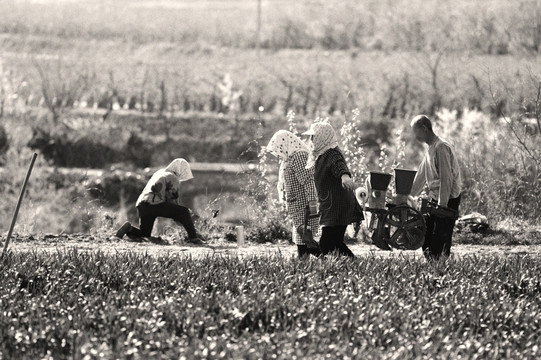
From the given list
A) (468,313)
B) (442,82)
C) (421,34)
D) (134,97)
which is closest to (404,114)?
(442,82)

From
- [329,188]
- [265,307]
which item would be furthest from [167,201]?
[265,307]

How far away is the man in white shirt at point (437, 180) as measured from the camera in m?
9.39

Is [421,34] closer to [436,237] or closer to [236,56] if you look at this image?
[236,56]

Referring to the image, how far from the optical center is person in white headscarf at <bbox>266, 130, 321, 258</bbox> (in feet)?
32.5

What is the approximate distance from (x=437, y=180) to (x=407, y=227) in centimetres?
50

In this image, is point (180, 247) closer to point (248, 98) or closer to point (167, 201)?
point (167, 201)

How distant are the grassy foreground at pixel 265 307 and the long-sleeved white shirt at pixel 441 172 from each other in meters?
0.58

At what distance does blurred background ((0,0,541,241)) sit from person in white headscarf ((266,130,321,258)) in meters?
2.71

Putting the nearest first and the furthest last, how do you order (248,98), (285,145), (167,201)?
(285,145) → (167,201) → (248,98)

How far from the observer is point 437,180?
9555mm

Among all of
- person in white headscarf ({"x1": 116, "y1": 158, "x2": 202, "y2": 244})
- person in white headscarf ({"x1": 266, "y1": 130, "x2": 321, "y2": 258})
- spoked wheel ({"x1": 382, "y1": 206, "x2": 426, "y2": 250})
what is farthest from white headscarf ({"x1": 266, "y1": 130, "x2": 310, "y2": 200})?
person in white headscarf ({"x1": 116, "y1": 158, "x2": 202, "y2": 244})

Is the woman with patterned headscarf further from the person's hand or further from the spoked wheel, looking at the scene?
the spoked wheel

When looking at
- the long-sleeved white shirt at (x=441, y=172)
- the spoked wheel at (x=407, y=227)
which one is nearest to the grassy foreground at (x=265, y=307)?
the spoked wheel at (x=407, y=227)

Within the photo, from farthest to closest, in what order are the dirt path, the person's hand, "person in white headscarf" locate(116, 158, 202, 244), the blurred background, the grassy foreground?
the blurred background, "person in white headscarf" locate(116, 158, 202, 244), the dirt path, the person's hand, the grassy foreground
